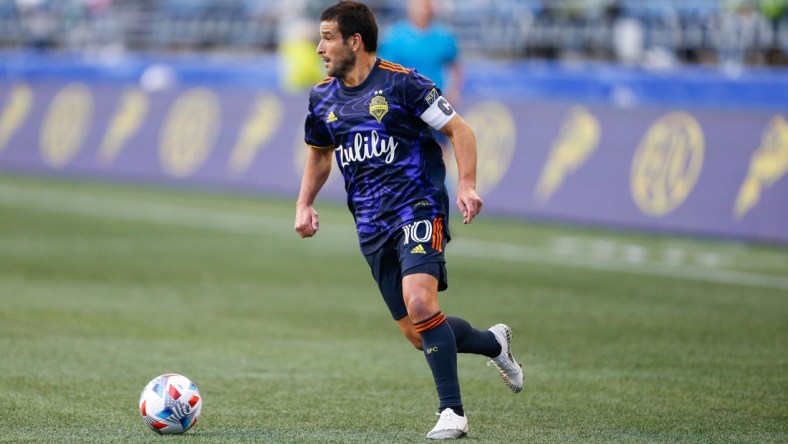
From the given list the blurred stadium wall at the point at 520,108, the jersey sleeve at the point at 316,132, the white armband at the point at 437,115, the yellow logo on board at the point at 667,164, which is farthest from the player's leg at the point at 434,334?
the yellow logo on board at the point at 667,164

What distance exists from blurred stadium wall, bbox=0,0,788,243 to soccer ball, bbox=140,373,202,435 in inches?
423

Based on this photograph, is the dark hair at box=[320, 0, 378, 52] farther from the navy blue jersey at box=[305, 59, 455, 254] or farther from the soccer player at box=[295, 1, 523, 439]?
the navy blue jersey at box=[305, 59, 455, 254]

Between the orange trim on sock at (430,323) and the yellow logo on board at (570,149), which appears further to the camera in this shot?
the yellow logo on board at (570,149)

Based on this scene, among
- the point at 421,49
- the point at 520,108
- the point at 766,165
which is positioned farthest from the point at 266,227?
the point at 766,165

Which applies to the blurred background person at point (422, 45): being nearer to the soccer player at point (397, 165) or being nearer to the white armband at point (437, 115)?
the soccer player at point (397, 165)

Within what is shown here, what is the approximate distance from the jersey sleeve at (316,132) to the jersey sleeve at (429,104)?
Answer: 0.55 metres

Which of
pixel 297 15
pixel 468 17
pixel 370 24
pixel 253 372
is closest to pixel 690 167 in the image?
pixel 253 372

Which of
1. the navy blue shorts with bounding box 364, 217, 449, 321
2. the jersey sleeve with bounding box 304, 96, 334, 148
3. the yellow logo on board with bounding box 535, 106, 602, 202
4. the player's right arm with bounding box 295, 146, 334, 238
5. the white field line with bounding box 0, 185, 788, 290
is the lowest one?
the white field line with bounding box 0, 185, 788, 290

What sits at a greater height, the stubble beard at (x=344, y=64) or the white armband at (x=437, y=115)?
the stubble beard at (x=344, y=64)

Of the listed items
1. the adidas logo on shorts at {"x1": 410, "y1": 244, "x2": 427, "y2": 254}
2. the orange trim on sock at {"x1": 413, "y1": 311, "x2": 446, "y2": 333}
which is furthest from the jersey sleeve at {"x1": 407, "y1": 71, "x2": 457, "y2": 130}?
the orange trim on sock at {"x1": 413, "y1": 311, "x2": 446, "y2": 333}

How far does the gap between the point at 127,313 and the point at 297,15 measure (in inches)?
848

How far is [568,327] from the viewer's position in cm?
1080

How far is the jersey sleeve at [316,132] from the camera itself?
7.20 meters

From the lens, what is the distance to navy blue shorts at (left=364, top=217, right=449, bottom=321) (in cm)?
678
